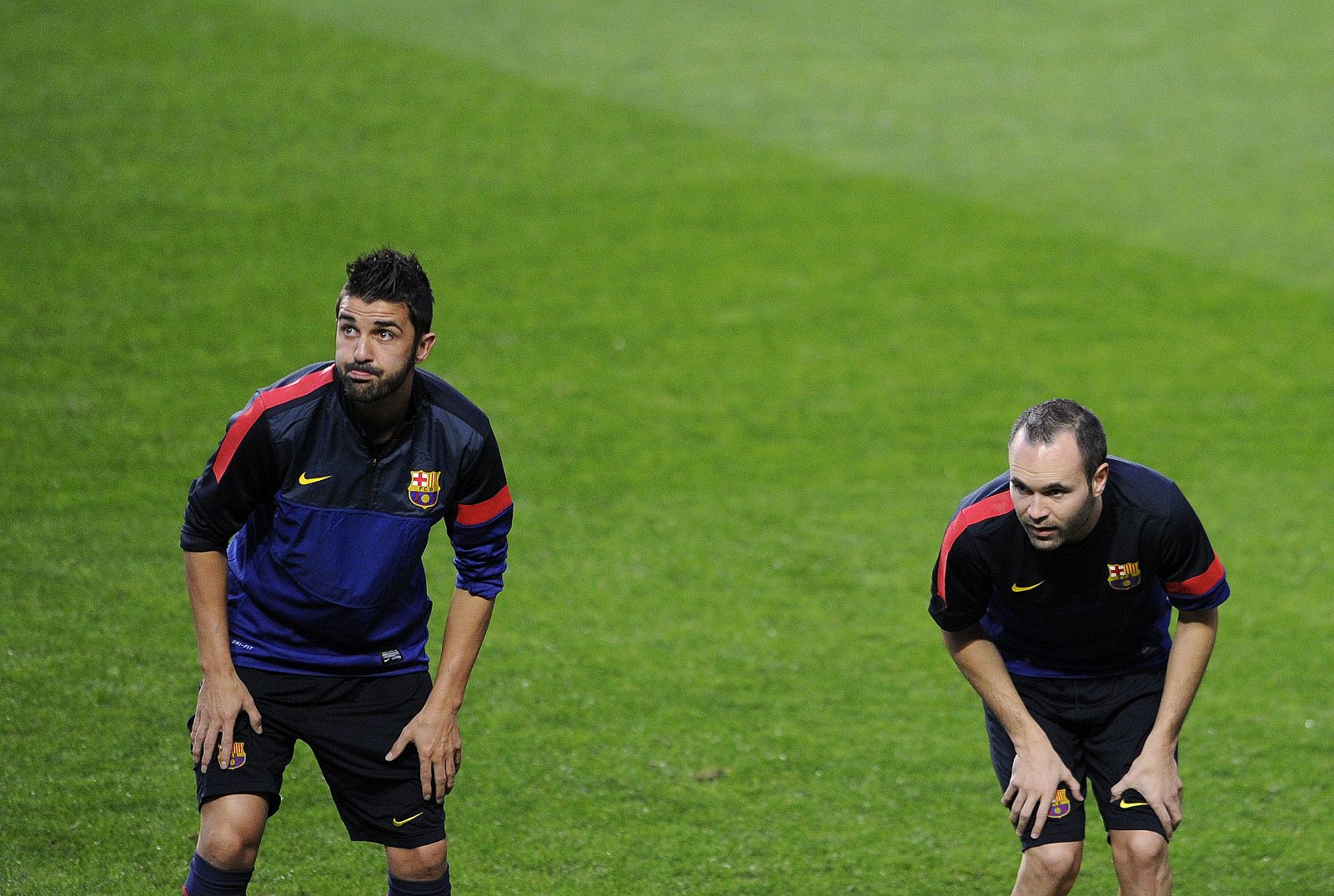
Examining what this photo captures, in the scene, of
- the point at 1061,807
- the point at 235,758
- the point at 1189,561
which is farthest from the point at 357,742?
the point at 1189,561

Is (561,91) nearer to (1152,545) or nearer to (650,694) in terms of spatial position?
(650,694)

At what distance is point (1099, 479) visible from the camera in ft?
12.8

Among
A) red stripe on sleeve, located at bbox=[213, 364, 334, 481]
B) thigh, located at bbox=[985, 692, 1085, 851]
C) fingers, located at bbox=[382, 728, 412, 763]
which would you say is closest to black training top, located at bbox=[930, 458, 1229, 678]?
thigh, located at bbox=[985, 692, 1085, 851]

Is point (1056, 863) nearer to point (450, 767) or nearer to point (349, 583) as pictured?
point (450, 767)

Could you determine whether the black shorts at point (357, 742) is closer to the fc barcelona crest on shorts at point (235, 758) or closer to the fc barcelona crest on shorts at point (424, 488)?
the fc barcelona crest on shorts at point (235, 758)

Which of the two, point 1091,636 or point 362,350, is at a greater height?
point 362,350

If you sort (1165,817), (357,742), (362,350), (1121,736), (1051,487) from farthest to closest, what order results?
(1121,736) < (357,742) < (1165,817) < (362,350) < (1051,487)

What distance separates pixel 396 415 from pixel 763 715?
2.91 metres

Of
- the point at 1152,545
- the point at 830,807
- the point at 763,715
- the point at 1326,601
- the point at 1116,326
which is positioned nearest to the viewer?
the point at 1152,545

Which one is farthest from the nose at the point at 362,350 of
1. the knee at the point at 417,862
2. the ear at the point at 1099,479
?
the ear at the point at 1099,479

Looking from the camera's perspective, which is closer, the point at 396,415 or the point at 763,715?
the point at 396,415

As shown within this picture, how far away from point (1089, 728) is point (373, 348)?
7.56 feet

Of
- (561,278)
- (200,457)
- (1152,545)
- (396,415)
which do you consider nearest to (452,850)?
(396,415)

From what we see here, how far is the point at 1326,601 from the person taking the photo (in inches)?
293
